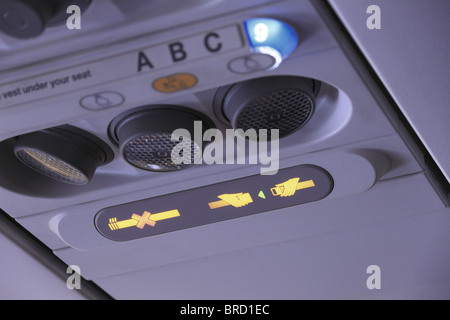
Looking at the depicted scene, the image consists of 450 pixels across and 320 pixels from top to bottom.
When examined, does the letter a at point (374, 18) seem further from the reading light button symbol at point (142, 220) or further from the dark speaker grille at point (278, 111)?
the reading light button symbol at point (142, 220)

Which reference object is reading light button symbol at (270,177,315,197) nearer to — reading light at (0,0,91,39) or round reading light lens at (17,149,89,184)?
round reading light lens at (17,149,89,184)

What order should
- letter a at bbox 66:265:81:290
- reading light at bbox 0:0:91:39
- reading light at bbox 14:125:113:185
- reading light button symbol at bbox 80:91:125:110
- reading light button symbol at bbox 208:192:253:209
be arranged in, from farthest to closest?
letter a at bbox 66:265:81:290 < reading light button symbol at bbox 208:192:253:209 < reading light at bbox 14:125:113:185 < reading light button symbol at bbox 80:91:125:110 < reading light at bbox 0:0:91:39

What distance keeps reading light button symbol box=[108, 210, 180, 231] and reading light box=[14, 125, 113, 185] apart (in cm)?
11

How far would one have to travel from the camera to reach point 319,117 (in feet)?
2.70

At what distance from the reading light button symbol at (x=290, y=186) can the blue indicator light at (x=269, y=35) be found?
0.28m

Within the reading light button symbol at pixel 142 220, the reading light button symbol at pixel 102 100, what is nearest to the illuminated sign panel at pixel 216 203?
the reading light button symbol at pixel 142 220

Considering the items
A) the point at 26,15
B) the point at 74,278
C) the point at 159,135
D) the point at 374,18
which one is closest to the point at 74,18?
the point at 26,15

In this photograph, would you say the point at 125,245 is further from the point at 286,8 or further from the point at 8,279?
the point at 286,8

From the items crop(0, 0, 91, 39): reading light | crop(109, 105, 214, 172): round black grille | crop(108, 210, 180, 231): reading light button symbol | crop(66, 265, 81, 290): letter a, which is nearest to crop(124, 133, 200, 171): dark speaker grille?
crop(109, 105, 214, 172): round black grille

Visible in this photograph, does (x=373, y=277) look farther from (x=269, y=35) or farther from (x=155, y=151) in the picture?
(x=269, y=35)

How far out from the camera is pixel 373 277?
1.17 meters

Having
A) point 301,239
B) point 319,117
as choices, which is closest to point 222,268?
→ point 301,239

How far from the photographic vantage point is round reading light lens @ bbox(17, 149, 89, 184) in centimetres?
84

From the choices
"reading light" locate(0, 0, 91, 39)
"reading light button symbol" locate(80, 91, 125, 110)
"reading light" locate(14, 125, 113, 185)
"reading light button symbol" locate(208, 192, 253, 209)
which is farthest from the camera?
"reading light button symbol" locate(208, 192, 253, 209)
